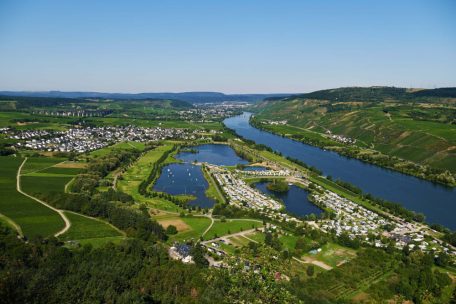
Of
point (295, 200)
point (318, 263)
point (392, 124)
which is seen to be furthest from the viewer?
point (392, 124)

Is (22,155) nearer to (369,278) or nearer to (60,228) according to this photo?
(60,228)

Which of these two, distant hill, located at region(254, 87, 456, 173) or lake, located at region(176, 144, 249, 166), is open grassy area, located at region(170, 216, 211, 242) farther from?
distant hill, located at region(254, 87, 456, 173)

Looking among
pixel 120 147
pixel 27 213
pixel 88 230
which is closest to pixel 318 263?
pixel 88 230

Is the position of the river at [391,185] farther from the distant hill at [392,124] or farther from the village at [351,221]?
the distant hill at [392,124]

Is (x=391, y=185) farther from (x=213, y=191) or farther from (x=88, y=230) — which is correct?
(x=88, y=230)

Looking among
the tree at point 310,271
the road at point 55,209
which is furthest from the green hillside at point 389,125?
the road at point 55,209
